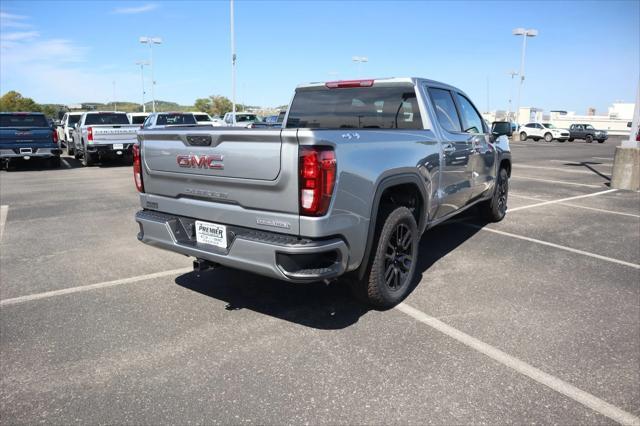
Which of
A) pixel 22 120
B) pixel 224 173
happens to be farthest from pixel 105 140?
pixel 224 173

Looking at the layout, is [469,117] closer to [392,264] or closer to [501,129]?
[501,129]

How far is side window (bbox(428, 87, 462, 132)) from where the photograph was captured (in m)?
4.89

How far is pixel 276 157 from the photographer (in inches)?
120

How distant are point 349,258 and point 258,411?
1.17 meters

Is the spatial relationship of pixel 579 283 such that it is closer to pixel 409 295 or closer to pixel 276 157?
pixel 409 295

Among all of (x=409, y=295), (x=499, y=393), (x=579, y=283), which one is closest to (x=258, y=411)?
(x=499, y=393)

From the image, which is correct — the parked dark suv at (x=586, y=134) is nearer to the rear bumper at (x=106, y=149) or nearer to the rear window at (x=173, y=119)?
the rear window at (x=173, y=119)

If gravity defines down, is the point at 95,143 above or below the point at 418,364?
above

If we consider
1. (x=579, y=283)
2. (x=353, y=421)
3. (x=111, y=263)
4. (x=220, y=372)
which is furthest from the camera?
(x=111, y=263)

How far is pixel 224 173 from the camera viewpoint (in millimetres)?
3355

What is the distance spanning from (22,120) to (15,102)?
11264cm

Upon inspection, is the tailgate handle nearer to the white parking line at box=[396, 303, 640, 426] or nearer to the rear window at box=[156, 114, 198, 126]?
the white parking line at box=[396, 303, 640, 426]

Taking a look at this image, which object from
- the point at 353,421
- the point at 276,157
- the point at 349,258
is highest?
the point at 276,157

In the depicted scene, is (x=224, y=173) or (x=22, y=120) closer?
(x=224, y=173)
